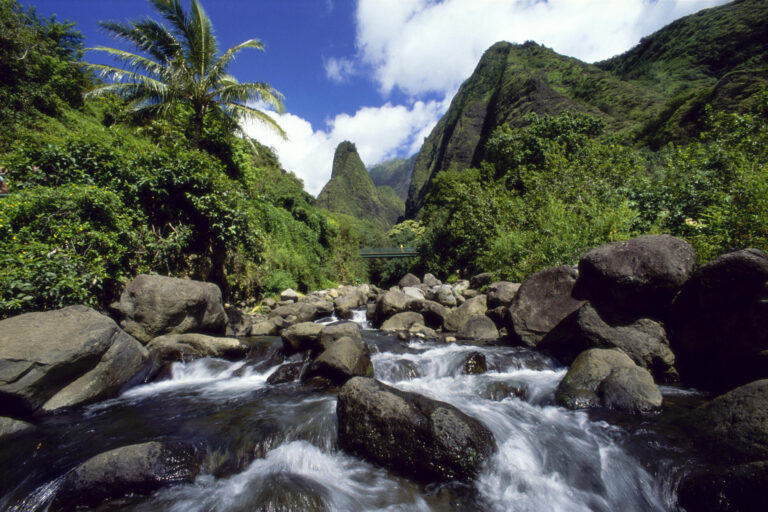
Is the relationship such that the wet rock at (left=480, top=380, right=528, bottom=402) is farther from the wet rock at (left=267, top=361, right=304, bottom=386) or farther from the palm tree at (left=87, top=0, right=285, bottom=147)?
the palm tree at (left=87, top=0, right=285, bottom=147)

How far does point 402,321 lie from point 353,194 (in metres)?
141

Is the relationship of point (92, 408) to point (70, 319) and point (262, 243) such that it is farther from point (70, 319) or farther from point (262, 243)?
point (262, 243)

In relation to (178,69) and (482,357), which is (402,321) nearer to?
(482,357)

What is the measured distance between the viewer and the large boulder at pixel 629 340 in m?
5.76

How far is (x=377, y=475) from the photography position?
3477mm

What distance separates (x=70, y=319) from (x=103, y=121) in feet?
52.3

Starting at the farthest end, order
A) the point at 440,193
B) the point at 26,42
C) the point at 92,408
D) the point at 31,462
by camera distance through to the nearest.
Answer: the point at 440,193 → the point at 26,42 → the point at 92,408 → the point at 31,462

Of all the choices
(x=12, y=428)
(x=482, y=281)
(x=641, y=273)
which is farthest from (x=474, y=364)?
(x=482, y=281)

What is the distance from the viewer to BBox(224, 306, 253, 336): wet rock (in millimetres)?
9199

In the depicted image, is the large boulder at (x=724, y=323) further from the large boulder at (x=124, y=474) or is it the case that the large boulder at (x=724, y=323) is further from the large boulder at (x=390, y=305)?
the large boulder at (x=124, y=474)

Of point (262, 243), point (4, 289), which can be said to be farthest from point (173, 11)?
point (4, 289)

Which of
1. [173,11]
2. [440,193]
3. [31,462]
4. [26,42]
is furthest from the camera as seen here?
[440,193]

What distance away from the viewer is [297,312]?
11430 mm

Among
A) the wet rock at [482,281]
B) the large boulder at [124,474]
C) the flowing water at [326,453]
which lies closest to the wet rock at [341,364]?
the flowing water at [326,453]
